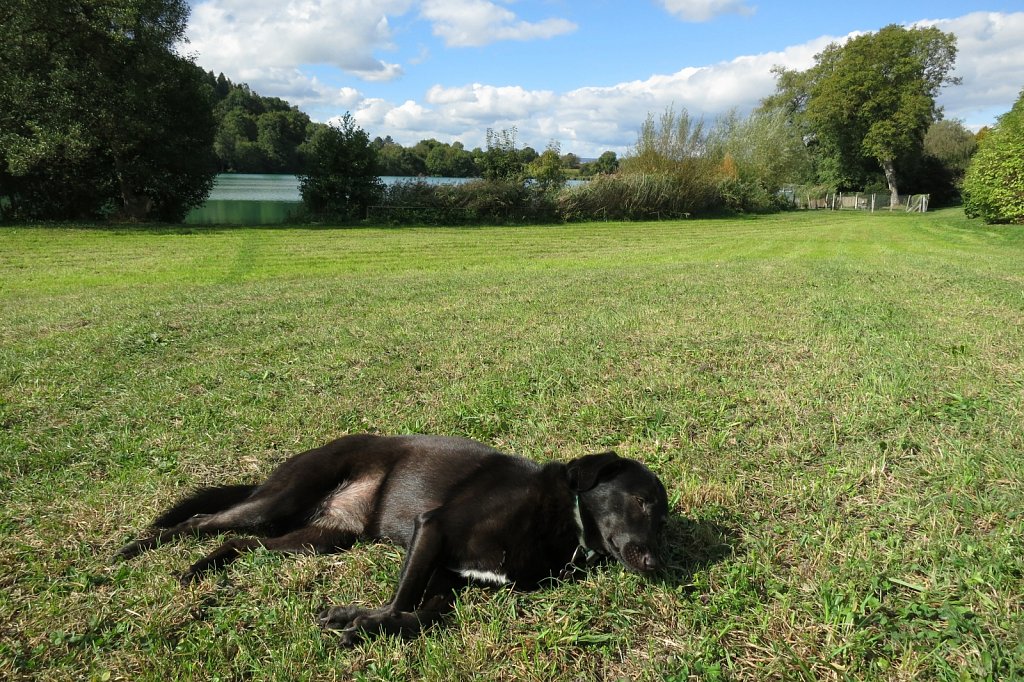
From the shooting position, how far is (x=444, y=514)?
2432mm

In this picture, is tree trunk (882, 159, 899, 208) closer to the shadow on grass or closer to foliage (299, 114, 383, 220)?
foliage (299, 114, 383, 220)

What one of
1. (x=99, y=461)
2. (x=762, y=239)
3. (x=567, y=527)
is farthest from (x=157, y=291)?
(x=762, y=239)

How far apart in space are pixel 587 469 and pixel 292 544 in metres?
1.34

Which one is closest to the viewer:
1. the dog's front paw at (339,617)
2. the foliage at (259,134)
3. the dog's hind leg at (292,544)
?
the dog's front paw at (339,617)

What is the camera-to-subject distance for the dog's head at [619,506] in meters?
2.38

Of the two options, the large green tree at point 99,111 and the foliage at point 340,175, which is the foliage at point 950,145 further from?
the large green tree at point 99,111

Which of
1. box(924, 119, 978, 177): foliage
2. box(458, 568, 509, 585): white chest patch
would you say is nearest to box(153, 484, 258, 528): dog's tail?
box(458, 568, 509, 585): white chest patch

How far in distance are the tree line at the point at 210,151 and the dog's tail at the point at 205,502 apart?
2082 cm

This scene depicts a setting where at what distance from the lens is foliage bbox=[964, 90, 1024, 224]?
22094 mm

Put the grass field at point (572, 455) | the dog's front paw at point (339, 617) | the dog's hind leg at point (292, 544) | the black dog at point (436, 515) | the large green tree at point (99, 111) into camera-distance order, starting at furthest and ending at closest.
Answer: the large green tree at point (99, 111)
the dog's hind leg at point (292, 544)
the black dog at point (436, 515)
the dog's front paw at point (339, 617)
the grass field at point (572, 455)

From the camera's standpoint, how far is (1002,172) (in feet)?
74.1

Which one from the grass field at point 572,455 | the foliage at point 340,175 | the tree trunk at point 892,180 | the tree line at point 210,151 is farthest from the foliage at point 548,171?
the tree trunk at point 892,180

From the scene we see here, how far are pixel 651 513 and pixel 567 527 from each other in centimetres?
34

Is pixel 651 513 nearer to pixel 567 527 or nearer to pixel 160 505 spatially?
pixel 567 527
